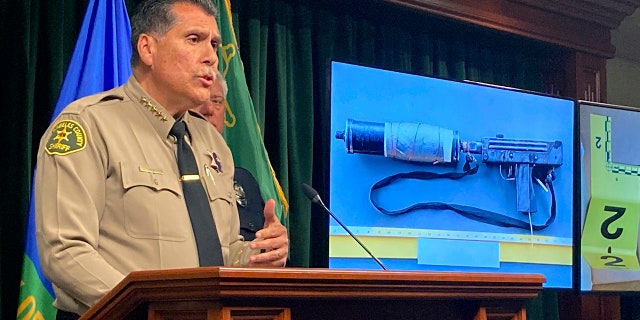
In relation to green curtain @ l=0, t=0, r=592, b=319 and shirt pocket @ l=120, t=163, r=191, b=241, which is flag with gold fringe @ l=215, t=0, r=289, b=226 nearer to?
green curtain @ l=0, t=0, r=592, b=319

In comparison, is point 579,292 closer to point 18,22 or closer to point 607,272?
point 607,272

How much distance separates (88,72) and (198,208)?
3.20ft

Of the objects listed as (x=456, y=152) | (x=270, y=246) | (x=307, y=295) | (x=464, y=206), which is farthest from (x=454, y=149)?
(x=307, y=295)

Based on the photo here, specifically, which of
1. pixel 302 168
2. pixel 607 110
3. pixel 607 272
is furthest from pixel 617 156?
pixel 302 168

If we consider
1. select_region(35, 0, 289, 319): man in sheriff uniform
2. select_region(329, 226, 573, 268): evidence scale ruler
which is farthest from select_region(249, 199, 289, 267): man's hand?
select_region(329, 226, 573, 268): evidence scale ruler

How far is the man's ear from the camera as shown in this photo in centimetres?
188

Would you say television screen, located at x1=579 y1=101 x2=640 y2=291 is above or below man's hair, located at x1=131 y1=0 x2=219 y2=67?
below

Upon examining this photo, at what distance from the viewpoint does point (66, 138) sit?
5.39 feet

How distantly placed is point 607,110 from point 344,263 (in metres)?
1.69

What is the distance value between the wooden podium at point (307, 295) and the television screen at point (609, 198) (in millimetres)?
2739

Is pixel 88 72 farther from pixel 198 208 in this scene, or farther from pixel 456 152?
pixel 456 152

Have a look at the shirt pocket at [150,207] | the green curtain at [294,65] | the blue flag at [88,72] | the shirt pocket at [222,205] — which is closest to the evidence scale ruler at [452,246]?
the green curtain at [294,65]

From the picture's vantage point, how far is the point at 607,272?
159 inches

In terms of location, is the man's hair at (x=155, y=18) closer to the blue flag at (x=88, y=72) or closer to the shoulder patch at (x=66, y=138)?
the shoulder patch at (x=66, y=138)
